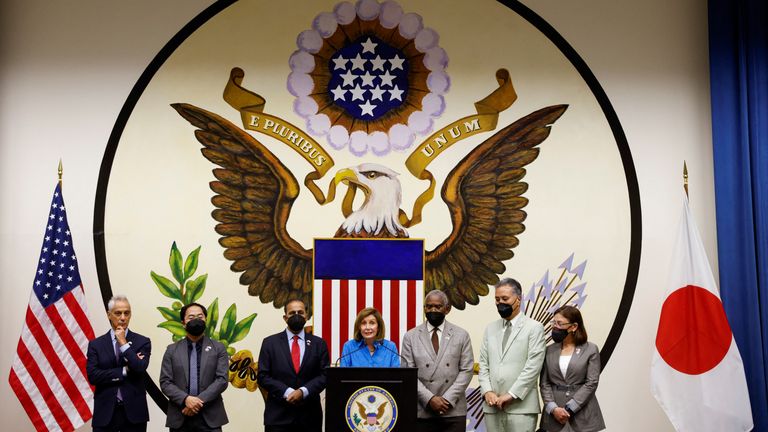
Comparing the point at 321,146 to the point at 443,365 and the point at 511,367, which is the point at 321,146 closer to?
the point at 443,365

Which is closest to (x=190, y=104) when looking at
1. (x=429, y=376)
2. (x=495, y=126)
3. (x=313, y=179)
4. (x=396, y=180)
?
(x=313, y=179)

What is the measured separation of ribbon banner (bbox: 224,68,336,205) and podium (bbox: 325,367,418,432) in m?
2.33

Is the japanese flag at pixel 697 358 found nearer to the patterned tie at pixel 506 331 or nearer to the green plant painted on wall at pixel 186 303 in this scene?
the patterned tie at pixel 506 331

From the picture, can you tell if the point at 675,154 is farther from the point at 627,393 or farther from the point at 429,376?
the point at 429,376

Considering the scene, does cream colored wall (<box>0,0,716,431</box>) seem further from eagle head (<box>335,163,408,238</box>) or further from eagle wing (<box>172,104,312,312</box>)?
eagle head (<box>335,163,408,238</box>)

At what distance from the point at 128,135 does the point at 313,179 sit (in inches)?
59.9

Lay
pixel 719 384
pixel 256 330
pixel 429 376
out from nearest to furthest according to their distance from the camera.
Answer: pixel 429 376
pixel 719 384
pixel 256 330

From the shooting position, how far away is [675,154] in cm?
715

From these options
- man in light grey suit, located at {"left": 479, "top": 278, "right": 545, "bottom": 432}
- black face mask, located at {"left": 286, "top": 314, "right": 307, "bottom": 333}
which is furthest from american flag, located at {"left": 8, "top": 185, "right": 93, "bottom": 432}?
man in light grey suit, located at {"left": 479, "top": 278, "right": 545, "bottom": 432}

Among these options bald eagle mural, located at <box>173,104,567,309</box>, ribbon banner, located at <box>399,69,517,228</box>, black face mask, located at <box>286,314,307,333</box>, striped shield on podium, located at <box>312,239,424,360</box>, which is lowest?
black face mask, located at <box>286,314,307,333</box>

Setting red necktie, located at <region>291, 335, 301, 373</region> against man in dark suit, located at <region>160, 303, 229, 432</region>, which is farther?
red necktie, located at <region>291, 335, 301, 373</region>

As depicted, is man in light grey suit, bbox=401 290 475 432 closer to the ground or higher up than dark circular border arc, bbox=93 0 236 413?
closer to the ground

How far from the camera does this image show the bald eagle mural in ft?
22.7

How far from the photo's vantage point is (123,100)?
7.06 metres
